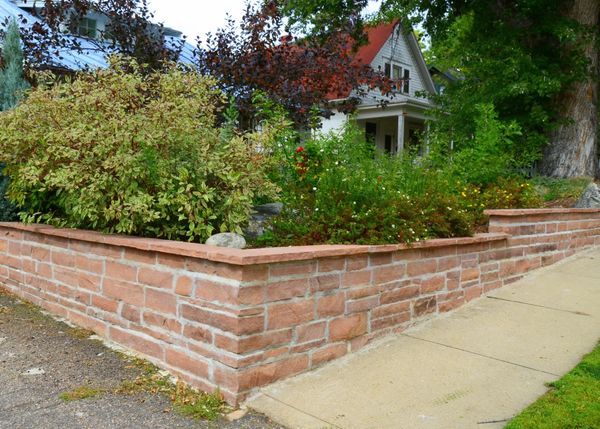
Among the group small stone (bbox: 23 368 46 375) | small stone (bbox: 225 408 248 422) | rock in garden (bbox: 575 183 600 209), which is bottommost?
small stone (bbox: 225 408 248 422)

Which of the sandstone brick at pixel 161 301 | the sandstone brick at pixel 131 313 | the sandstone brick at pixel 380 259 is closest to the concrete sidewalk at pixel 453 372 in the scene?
the sandstone brick at pixel 380 259

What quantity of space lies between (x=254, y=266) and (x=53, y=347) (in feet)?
6.43

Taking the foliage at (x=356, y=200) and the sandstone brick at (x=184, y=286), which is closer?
the sandstone brick at (x=184, y=286)

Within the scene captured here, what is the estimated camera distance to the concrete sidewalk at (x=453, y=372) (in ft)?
10.8

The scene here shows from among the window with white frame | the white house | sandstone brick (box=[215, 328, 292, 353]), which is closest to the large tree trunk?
the white house

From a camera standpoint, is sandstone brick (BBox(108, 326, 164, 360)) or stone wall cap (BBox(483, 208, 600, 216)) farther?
stone wall cap (BBox(483, 208, 600, 216))

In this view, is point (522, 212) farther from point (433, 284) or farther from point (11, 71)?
point (11, 71)

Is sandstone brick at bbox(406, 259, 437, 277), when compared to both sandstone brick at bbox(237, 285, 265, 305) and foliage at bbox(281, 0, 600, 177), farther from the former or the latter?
foliage at bbox(281, 0, 600, 177)

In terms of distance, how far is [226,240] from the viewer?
13.9 ft

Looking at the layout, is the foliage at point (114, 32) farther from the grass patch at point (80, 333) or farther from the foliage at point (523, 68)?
the grass patch at point (80, 333)

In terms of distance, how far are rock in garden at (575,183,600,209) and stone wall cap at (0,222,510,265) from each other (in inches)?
158

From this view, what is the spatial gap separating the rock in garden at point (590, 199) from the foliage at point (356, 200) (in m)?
3.35

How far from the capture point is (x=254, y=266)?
344cm

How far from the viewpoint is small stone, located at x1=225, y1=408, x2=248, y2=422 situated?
330 cm
